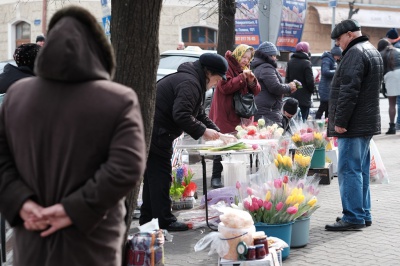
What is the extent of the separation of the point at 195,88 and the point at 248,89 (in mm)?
2615

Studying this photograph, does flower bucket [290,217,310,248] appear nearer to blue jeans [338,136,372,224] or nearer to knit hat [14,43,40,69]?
blue jeans [338,136,372,224]

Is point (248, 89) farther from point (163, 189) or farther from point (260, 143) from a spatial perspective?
point (163, 189)

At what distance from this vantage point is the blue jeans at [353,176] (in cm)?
749

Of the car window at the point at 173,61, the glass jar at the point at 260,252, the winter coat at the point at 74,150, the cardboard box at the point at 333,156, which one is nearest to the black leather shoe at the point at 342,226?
the glass jar at the point at 260,252

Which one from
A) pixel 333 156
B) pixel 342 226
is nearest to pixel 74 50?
pixel 342 226

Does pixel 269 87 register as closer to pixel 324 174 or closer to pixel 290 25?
pixel 324 174

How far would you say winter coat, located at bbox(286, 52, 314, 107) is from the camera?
44.1 feet

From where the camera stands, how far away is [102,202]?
3.25 meters

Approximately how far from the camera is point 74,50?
332 centimetres

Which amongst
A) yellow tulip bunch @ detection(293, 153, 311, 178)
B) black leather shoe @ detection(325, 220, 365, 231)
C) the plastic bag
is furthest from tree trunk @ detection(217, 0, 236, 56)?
black leather shoe @ detection(325, 220, 365, 231)

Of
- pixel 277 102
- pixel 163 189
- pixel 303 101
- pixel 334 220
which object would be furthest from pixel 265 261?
pixel 303 101

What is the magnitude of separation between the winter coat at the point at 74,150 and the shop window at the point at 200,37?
101 feet

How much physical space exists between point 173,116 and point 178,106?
4.4 inches

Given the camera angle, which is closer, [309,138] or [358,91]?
[358,91]
